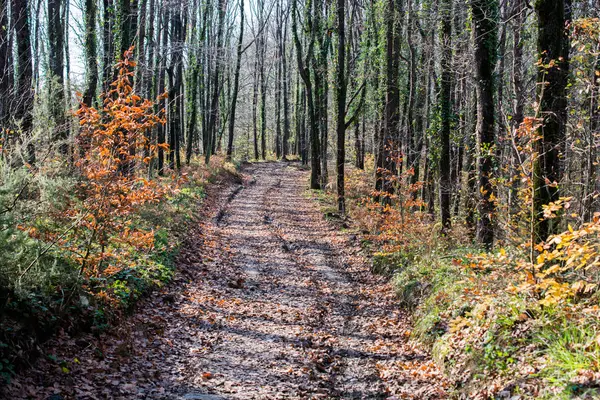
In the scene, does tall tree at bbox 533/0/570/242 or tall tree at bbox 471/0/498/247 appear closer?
tall tree at bbox 533/0/570/242

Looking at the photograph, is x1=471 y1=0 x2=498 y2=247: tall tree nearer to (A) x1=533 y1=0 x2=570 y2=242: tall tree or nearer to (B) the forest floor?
(B) the forest floor

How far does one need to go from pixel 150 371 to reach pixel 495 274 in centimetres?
478

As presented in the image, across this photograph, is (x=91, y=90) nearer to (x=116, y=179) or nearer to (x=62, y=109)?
(x=62, y=109)

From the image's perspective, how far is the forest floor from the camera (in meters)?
5.36

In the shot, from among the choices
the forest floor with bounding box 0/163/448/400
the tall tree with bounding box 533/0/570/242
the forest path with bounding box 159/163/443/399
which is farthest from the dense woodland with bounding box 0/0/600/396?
the forest path with bounding box 159/163/443/399

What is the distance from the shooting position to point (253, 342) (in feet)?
23.1

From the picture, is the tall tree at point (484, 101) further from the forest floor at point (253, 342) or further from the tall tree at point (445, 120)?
the forest floor at point (253, 342)

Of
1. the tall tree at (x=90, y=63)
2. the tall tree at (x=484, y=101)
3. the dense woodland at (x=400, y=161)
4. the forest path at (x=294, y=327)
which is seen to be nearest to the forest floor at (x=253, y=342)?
the forest path at (x=294, y=327)

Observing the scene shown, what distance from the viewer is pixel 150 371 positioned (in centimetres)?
577

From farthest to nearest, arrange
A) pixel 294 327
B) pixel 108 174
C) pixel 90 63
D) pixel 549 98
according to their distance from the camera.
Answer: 1. pixel 90 63
2. pixel 294 327
3. pixel 108 174
4. pixel 549 98

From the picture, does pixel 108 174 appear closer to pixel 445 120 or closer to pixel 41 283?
pixel 41 283

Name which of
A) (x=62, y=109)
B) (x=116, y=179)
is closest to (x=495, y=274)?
(x=116, y=179)

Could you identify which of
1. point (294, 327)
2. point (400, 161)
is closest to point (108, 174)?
point (294, 327)

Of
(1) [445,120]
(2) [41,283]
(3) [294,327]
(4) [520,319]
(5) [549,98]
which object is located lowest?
(3) [294,327]
